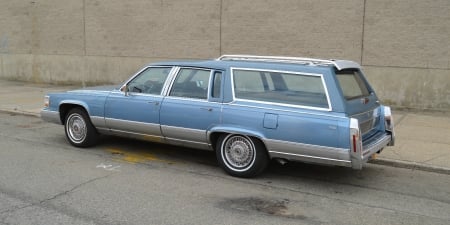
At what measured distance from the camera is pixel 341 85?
227 inches

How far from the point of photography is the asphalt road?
185 inches

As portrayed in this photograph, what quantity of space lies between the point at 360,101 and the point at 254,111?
4.37ft

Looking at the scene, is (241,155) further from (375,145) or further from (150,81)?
(150,81)

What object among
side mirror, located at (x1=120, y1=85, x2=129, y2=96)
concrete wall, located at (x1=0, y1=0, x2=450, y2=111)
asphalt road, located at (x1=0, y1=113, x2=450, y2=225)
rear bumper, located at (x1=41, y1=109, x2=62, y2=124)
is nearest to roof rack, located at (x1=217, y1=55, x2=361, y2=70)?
asphalt road, located at (x1=0, y1=113, x2=450, y2=225)

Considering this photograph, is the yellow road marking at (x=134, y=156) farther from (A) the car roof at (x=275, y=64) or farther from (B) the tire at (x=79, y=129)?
(A) the car roof at (x=275, y=64)

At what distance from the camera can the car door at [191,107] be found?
623cm

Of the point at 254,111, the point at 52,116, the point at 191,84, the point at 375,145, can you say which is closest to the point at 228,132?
the point at 254,111

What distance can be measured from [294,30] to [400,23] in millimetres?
2729

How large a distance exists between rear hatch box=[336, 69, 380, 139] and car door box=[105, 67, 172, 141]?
97.6 inches

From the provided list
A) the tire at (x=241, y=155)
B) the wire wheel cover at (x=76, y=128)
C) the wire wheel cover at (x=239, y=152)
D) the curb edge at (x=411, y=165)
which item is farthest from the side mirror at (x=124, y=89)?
the curb edge at (x=411, y=165)

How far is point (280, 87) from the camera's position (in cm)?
595

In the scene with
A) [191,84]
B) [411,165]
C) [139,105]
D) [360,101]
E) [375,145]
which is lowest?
[411,165]

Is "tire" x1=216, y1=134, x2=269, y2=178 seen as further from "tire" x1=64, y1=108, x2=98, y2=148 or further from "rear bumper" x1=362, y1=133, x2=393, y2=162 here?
"tire" x1=64, y1=108, x2=98, y2=148

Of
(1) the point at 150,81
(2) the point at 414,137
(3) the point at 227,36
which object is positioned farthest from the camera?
(3) the point at 227,36
